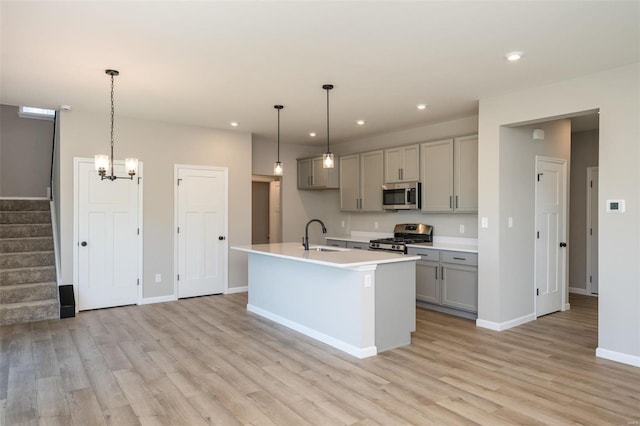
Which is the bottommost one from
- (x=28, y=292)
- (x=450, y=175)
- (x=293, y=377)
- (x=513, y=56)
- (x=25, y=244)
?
(x=293, y=377)

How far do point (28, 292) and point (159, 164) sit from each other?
231 cm

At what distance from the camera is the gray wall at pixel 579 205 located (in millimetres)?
6574

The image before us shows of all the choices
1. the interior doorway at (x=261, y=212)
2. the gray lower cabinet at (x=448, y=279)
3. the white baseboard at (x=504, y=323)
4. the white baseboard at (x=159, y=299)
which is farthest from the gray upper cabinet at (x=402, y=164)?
the white baseboard at (x=159, y=299)

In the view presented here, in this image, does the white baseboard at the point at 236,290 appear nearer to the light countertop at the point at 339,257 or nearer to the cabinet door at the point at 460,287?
the light countertop at the point at 339,257

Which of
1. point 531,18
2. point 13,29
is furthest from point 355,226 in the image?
point 13,29

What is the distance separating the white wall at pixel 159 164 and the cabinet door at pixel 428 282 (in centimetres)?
287

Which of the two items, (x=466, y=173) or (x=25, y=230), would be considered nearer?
(x=466, y=173)

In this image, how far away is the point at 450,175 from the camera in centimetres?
561

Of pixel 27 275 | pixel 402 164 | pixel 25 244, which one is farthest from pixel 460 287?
pixel 25 244

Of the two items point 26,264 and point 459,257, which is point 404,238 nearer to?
point 459,257

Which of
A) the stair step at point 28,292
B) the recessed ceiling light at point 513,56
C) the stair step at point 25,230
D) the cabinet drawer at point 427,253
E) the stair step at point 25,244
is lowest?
the stair step at point 28,292

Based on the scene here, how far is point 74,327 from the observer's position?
476 centimetres

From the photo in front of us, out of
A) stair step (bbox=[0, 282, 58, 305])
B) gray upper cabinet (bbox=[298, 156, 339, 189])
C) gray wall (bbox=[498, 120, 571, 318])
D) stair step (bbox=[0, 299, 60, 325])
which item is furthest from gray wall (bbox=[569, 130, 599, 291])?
stair step (bbox=[0, 282, 58, 305])

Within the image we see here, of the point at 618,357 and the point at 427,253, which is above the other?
the point at 427,253
